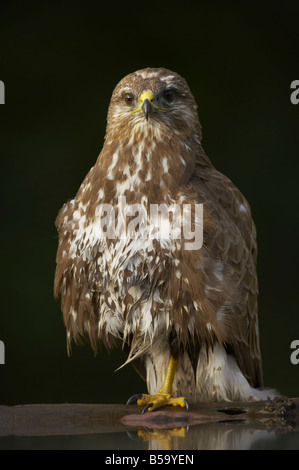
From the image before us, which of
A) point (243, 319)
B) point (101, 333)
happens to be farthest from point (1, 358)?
point (243, 319)

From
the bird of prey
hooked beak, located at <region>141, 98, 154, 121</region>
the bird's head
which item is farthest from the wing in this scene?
hooked beak, located at <region>141, 98, 154, 121</region>

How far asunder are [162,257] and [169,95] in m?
0.55

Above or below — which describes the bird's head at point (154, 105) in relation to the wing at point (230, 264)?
above

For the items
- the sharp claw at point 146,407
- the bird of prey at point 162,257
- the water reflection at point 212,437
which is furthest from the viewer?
the bird of prey at point 162,257

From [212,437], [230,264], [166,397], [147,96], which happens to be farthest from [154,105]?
[212,437]

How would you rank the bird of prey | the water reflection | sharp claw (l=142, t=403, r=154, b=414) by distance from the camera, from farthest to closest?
1. the bird of prey
2. sharp claw (l=142, t=403, r=154, b=414)
3. the water reflection

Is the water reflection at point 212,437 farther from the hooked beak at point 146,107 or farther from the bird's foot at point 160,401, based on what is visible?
the hooked beak at point 146,107

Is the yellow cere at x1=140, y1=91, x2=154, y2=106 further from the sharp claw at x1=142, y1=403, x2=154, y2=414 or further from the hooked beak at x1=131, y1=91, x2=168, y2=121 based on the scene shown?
the sharp claw at x1=142, y1=403, x2=154, y2=414

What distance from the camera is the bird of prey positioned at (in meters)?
2.62

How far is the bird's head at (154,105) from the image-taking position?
8.76 feet

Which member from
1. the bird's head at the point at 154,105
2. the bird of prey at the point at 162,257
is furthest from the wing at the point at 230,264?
the bird's head at the point at 154,105

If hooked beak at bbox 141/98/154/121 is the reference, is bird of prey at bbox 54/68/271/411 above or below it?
below

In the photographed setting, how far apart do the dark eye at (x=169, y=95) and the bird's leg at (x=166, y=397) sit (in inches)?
33.8
